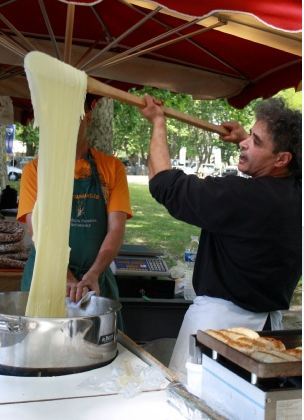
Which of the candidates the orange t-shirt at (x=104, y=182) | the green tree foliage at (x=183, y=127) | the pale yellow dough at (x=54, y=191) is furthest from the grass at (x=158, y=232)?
the pale yellow dough at (x=54, y=191)

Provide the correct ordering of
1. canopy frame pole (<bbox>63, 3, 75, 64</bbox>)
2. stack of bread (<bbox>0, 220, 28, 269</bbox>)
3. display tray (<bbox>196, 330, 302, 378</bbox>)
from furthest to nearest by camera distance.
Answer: stack of bread (<bbox>0, 220, 28, 269</bbox>), canopy frame pole (<bbox>63, 3, 75, 64</bbox>), display tray (<bbox>196, 330, 302, 378</bbox>)

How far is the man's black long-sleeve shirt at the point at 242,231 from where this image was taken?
1853mm

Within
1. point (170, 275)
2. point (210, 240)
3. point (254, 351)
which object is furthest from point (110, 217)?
point (254, 351)

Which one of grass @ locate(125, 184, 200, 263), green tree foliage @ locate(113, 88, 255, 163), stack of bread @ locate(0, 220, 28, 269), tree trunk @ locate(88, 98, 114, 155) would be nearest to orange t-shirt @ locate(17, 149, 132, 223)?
stack of bread @ locate(0, 220, 28, 269)

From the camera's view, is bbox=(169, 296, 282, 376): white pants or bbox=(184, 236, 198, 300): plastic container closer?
bbox=(169, 296, 282, 376): white pants

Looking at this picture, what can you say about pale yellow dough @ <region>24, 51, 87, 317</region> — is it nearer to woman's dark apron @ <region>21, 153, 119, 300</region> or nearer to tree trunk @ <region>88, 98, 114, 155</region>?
woman's dark apron @ <region>21, 153, 119, 300</region>

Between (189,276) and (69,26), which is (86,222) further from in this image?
(189,276)

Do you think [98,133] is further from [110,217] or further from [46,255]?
[46,255]

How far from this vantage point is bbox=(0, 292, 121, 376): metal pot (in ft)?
5.10

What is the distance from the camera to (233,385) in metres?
1.25

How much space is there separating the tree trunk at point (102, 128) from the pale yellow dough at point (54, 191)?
376 centimetres

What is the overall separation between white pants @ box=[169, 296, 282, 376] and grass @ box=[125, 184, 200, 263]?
5748 millimetres

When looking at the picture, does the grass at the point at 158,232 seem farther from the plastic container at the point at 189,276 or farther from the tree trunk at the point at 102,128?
the plastic container at the point at 189,276

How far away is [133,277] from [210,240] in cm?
129
